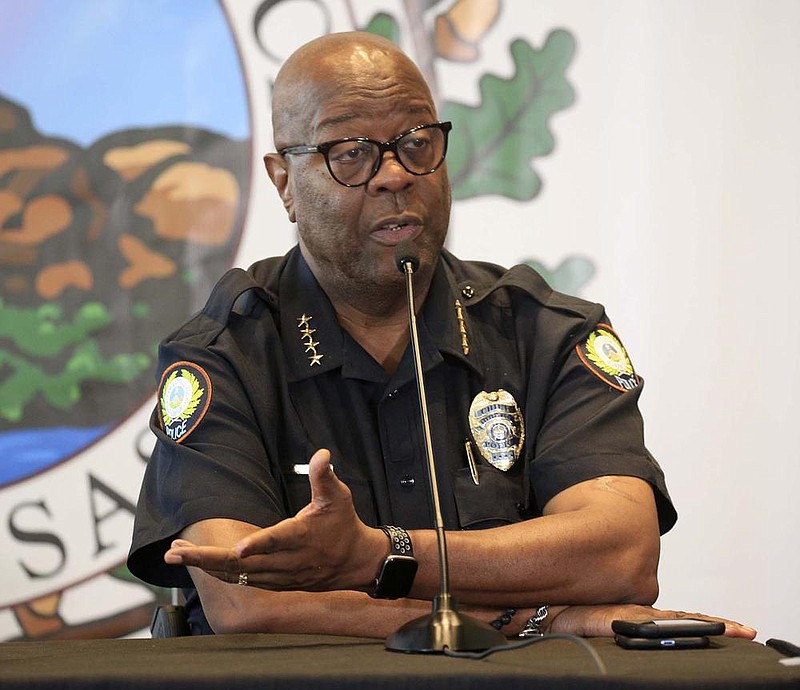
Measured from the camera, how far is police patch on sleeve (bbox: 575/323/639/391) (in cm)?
221

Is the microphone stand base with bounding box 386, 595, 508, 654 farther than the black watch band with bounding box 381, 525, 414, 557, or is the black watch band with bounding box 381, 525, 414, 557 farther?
the black watch band with bounding box 381, 525, 414, 557

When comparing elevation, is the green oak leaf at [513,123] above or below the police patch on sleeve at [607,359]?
above

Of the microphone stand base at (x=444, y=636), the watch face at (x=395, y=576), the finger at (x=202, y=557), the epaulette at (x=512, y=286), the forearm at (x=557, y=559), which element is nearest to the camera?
the microphone stand base at (x=444, y=636)

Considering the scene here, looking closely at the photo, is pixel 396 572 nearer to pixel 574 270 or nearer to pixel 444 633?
pixel 444 633

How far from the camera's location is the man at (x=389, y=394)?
1889 mm

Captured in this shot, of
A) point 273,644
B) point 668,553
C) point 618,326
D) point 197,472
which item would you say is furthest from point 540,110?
point 273,644

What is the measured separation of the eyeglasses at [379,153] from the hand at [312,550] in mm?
777

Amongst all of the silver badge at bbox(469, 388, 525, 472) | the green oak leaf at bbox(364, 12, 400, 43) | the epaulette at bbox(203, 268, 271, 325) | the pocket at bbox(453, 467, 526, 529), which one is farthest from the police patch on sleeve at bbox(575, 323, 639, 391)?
the green oak leaf at bbox(364, 12, 400, 43)

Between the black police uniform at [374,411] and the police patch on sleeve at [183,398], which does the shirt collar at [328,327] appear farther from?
the police patch on sleeve at [183,398]

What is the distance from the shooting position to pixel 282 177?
247 cm

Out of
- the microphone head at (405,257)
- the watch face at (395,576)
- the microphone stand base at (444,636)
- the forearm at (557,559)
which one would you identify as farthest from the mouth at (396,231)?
the microphone stand base at (444,636)

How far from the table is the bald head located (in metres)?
1.19

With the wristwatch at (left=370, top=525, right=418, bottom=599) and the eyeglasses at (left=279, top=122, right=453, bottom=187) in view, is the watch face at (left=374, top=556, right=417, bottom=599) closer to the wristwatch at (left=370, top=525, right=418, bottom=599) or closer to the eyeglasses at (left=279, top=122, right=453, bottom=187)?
the wristwatch at (left=370, top=525, right=418, bottom=599)

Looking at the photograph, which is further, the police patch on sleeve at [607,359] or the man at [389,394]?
the police patch on sleeve at [607,359]
